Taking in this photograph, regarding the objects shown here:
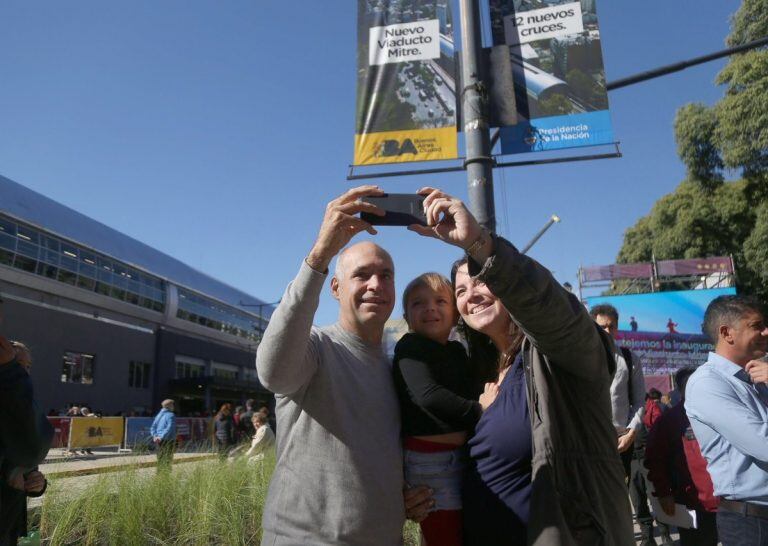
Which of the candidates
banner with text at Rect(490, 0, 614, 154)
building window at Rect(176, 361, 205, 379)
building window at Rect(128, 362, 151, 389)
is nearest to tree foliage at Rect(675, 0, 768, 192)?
banner with text at Rect(490, 0, 614, 154)

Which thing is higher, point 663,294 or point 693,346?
point 663,294

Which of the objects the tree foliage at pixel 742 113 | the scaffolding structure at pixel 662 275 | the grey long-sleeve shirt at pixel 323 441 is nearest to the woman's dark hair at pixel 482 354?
the grey long-sleeve shirt at pixel 323 441

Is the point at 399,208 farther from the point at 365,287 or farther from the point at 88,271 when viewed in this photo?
the point at 88,271

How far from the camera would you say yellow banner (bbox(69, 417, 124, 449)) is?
18.8 m

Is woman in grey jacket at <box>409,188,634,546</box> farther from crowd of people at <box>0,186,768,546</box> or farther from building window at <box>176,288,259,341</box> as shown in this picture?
building window at <box>176,288,259,341</box>

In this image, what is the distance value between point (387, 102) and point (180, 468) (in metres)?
4.77

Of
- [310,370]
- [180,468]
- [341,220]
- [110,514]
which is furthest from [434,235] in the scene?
[180,468]

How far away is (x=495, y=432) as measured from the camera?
1935mm

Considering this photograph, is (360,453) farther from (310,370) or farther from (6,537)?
(6,537)

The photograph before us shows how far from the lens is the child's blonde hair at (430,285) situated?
8.16 feet

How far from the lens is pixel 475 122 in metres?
4.98

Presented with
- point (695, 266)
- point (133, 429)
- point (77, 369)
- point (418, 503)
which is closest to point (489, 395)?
point (418, 503)

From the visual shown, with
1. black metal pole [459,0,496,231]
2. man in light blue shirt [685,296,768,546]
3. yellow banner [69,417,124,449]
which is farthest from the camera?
yellow banner [69,417,124,449]

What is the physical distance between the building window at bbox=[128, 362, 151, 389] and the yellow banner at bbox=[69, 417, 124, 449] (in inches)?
732
